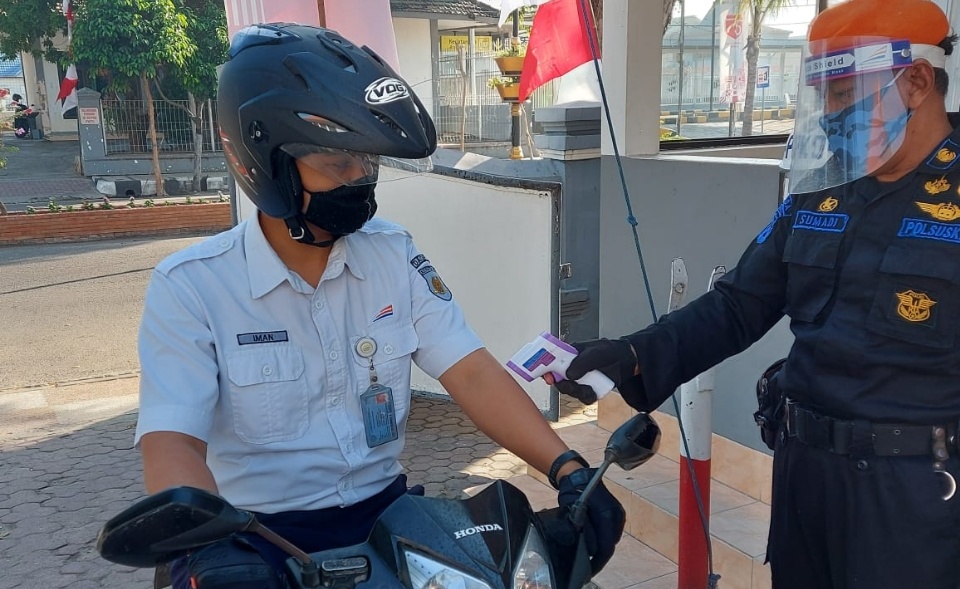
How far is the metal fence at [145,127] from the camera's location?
1944cm

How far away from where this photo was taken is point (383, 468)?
6.42ft

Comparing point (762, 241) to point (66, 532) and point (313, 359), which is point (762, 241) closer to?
point (313, 359)

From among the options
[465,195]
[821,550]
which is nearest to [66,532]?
[465,195]

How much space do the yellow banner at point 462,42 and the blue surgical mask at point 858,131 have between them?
55.4 ft

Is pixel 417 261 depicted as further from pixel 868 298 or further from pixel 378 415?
pixel 868 298

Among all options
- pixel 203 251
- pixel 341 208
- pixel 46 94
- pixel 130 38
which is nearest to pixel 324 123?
pixel 341 208

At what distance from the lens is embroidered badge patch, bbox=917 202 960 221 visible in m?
1.84

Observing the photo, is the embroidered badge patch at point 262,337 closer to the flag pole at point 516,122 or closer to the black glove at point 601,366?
the black glove at point 601,366

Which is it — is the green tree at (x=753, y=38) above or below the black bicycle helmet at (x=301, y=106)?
above

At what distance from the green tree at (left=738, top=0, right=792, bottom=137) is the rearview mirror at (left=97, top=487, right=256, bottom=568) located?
5250mm

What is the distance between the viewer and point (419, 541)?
4.60ft

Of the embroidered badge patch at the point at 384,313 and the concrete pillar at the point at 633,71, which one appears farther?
the concrete pillar at the point at 633,71

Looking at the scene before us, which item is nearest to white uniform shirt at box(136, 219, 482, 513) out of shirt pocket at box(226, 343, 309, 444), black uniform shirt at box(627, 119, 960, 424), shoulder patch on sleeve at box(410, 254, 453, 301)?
shirt pocket at box(226, 343, 309, 444)

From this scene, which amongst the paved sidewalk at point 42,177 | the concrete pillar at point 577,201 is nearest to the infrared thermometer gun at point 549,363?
the concrete pillar at point 577,201
